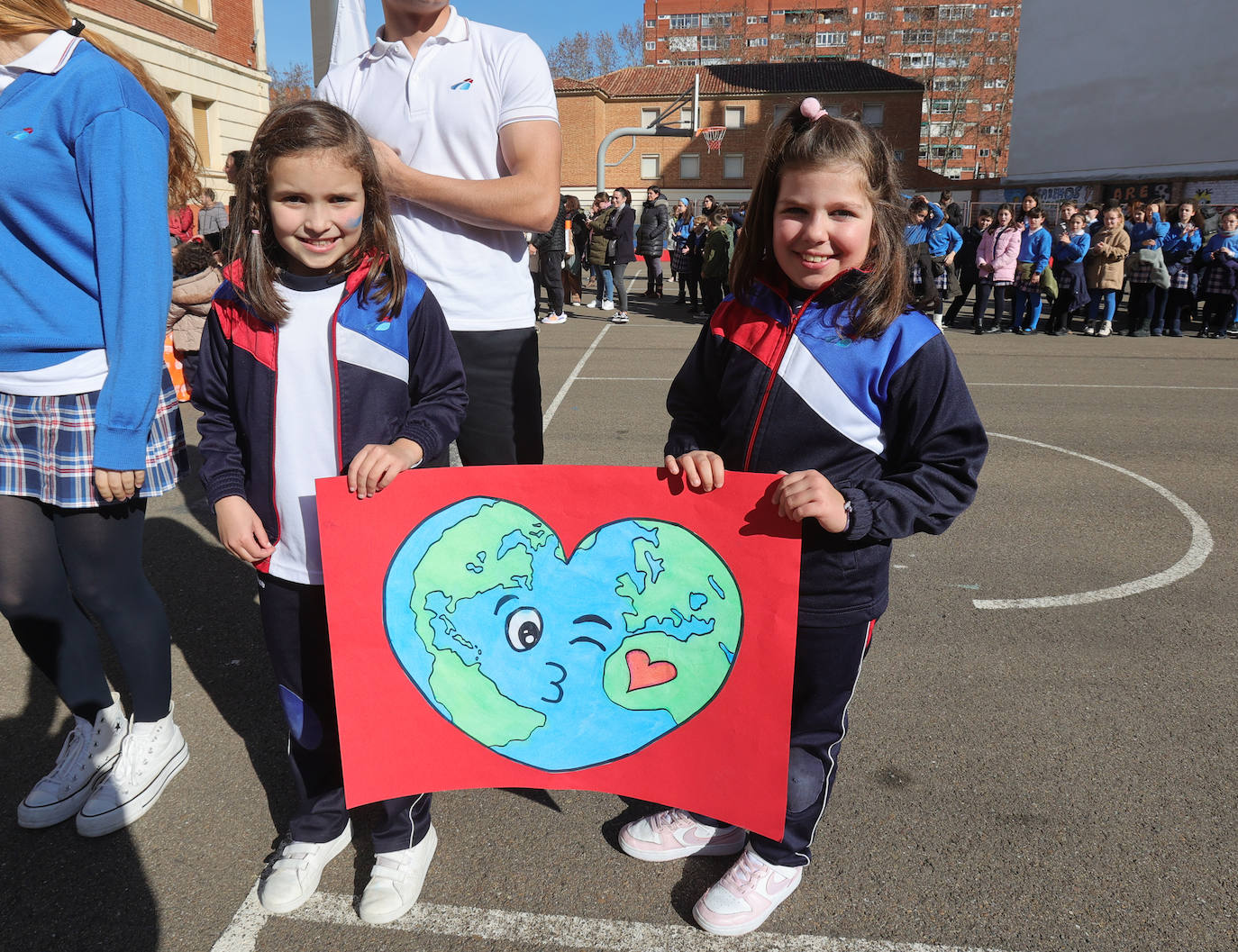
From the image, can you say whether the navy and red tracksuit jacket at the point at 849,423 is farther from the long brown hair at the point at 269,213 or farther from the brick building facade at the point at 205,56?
the brick building facade at the point at 205,56

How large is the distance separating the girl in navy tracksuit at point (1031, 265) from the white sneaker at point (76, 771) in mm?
13317

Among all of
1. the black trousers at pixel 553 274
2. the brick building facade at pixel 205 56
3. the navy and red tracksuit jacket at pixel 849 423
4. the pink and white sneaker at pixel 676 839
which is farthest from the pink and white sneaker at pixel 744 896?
the brick building facade at pixel 205 56

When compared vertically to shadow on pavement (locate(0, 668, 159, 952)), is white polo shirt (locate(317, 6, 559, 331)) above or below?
above

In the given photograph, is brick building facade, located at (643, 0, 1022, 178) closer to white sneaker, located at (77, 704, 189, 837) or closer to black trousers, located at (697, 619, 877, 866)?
black trousers, located at (697, 619, 877, 866)

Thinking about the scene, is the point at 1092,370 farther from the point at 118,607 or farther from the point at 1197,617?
the point at 118,607

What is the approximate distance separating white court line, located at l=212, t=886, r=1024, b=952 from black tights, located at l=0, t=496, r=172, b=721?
2.45 feet

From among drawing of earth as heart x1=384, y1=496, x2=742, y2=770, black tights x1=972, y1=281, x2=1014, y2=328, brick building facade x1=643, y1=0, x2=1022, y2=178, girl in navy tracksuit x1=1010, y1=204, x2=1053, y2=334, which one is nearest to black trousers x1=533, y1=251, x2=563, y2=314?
black tights x1=972, y1=281, x2=1014, y2=328

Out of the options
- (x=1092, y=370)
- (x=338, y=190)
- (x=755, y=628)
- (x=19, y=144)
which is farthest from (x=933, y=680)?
(x=1092, y=370)

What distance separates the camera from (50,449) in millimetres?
2125

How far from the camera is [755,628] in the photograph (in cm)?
189

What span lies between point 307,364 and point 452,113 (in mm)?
725

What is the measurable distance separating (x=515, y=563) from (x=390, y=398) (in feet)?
1.50

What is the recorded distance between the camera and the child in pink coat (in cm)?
1316

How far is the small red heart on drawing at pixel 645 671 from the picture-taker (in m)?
1.99
